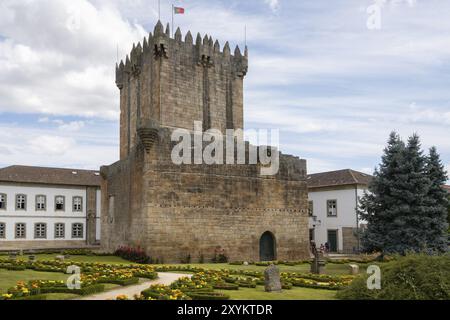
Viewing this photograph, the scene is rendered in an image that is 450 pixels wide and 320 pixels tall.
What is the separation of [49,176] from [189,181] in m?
28.5

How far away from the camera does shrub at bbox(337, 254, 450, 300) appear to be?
501 inches

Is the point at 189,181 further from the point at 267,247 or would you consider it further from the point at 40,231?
the point at 40,231

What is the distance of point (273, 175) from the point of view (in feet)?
111

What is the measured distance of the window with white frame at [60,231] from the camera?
52000mm

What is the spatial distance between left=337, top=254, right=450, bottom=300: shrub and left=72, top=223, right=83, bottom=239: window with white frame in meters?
43.8

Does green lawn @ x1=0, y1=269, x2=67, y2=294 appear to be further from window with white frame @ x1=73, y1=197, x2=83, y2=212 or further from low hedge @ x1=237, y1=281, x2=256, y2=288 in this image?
window with white frame @ x1=73, y1=197, x2=83, y2=212

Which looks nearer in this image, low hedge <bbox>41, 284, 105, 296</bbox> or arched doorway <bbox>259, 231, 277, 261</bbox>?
low hedge <bbox>41, 284, 105, 296</bbox>

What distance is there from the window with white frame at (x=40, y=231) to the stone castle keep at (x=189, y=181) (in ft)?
52.4

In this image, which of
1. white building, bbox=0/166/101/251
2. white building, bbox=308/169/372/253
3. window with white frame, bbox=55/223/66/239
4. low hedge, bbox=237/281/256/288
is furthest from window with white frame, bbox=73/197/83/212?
low hedge, bbox=237/281/256/288

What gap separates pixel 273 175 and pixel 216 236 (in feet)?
20.4

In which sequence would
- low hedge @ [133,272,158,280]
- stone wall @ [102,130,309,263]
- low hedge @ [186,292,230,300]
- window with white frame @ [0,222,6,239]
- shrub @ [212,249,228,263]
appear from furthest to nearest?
window with white frame @ [0,222,6,239]
shrub @ [212,249,228,263]
stone wall @ [102,130,309,263]
low hedge @ [133,272,158,280]
low hedge @ [186,292,230,300]

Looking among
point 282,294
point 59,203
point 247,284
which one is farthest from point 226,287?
point 59,203

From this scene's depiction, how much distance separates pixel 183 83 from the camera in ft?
113
